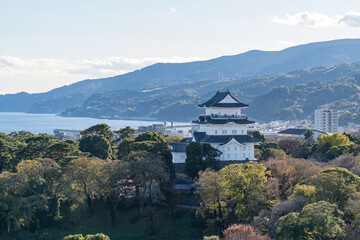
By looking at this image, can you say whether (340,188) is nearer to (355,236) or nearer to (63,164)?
(355,236)

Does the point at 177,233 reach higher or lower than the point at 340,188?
lower

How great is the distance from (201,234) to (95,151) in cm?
1578

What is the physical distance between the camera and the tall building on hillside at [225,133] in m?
46.8

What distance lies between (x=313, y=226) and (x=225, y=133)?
23977 mm

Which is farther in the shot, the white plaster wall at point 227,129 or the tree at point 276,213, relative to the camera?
the white plaster wall at point 227,129

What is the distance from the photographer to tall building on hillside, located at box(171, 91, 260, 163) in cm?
4684

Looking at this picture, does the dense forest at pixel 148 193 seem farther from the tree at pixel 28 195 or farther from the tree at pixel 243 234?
the tree at pixel 243 234

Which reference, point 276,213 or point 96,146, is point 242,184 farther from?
point 96,146

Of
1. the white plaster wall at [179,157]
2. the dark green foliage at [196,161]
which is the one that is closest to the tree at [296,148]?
Result: the white plaster wall at [179,157]

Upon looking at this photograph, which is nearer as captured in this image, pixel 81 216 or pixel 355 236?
pixel 355 236

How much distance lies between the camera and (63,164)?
4031 cm

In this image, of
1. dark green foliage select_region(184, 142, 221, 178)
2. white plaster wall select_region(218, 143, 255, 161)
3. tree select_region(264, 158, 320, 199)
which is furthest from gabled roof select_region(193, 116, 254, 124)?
tree select_region(264, 158, 320, 199)

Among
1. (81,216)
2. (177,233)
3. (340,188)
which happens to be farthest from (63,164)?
(340,188)

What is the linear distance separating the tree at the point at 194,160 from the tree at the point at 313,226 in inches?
635
